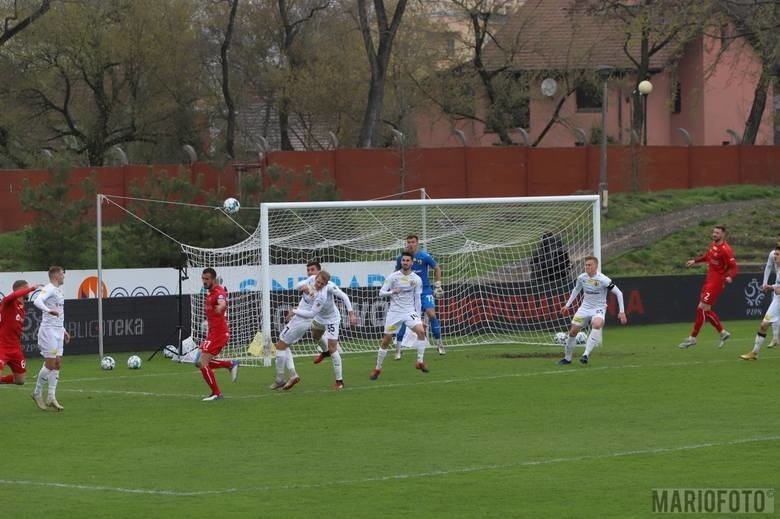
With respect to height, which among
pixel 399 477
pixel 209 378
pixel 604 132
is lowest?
pixel 399 477

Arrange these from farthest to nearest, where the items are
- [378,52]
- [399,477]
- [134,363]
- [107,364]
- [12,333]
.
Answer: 1. [378,52]
2. [134,363]
3. [107,364]
4. [12,333]
5. [399,477]

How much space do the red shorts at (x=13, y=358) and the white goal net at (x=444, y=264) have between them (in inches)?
357

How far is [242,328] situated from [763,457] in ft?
54.9

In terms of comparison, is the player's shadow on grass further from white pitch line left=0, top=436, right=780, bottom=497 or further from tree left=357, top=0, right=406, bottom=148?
tree left=357, top=0, right=406, bottom=148

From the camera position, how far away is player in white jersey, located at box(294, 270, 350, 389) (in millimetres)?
20622

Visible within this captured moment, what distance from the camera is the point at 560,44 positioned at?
6456cm

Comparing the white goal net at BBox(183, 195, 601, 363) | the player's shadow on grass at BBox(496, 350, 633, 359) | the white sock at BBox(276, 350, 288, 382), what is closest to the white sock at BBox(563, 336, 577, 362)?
the player's shadow on grass at BBox(496, 350, 633, 359)

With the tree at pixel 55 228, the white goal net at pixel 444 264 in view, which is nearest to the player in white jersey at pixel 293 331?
the white goal net at pixel 444 264

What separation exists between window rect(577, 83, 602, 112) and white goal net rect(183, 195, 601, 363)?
28.9m

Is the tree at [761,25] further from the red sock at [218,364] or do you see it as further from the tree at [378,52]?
the red sock at [218,364]

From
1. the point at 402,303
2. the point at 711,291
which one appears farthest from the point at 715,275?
the point at 402,303

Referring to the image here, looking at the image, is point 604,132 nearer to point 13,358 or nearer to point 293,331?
point 293,331

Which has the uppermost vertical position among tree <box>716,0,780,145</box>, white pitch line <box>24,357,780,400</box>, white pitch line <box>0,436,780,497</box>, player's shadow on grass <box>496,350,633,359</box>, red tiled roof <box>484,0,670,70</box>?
red tiled roof <box>484,0,670,70</box>

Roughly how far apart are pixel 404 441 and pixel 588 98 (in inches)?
1986
